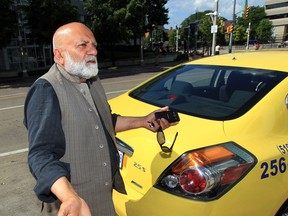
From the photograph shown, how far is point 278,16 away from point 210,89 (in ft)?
344

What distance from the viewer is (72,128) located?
150cm

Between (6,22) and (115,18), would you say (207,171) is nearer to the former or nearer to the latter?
(6,22)

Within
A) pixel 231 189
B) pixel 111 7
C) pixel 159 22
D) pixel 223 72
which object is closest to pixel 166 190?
pixel 231 189

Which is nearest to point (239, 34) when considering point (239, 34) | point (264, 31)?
point (239, 34)

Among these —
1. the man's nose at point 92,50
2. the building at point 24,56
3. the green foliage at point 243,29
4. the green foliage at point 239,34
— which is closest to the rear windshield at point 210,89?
the man's nose at point 92,50

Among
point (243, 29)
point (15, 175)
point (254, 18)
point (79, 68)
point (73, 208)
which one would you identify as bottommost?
point (15, 175)

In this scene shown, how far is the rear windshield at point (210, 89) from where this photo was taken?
230 cm

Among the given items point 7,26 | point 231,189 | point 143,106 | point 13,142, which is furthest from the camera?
point 7,26

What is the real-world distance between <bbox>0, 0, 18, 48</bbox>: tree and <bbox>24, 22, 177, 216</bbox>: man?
15710 mm

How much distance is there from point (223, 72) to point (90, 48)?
1.73m

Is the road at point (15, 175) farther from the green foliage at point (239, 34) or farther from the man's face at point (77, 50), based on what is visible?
the green foliage at point (239, 34)

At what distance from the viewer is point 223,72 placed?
2.97 m

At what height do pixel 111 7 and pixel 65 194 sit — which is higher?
pixel 111 7

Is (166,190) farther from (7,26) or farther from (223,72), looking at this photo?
(7,26)
